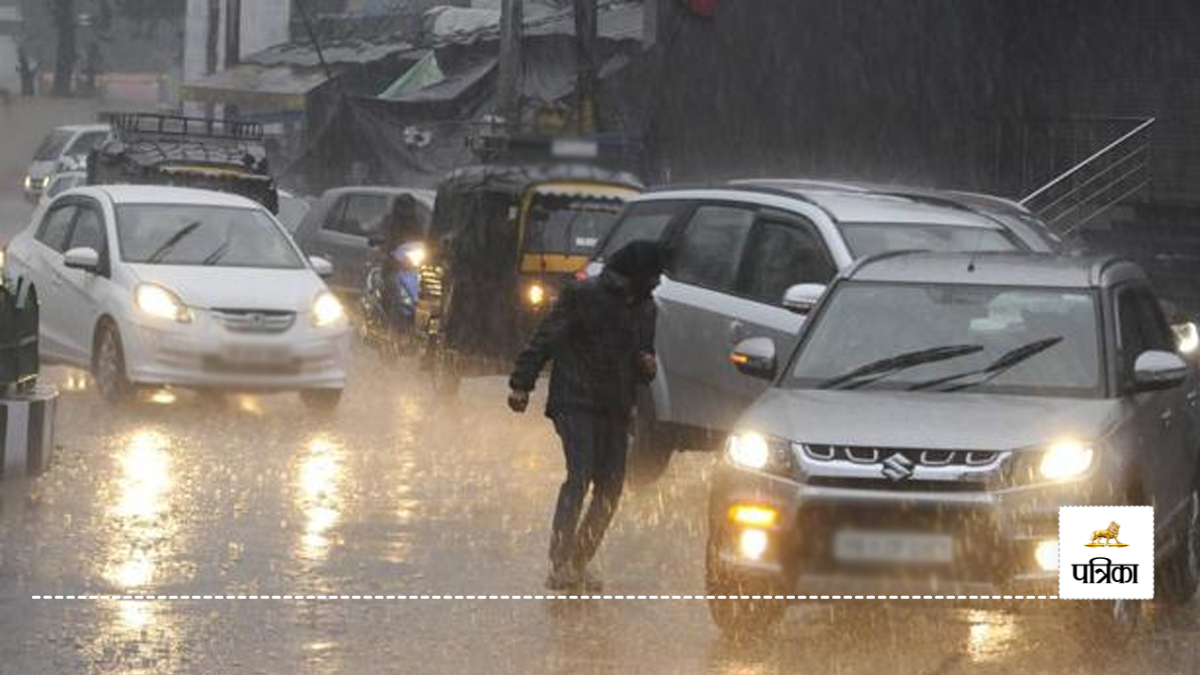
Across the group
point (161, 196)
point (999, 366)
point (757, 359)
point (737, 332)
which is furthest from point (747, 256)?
point (161, 196)

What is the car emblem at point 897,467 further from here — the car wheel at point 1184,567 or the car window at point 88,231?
the car window at point 88,231

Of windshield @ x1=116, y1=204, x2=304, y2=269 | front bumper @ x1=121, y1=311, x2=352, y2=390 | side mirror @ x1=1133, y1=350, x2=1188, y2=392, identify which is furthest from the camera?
windshield @ x1=116, y1=204, x2=304, y2=269

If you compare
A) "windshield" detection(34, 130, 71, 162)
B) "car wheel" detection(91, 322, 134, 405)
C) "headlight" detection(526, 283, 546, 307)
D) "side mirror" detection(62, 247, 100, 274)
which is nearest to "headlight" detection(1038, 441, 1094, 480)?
"headlight" detection(526, 283, 546, 307)

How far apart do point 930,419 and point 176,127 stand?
2531 cm

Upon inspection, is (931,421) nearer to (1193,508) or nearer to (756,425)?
(756,425)

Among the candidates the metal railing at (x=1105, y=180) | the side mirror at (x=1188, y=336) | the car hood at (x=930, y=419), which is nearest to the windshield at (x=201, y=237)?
the side mirror at (x=1188, y=336)

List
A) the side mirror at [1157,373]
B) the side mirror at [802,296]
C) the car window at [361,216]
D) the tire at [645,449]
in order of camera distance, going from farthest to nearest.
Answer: the car window at [361,216]
the tire at [645,449]
the side mirror at [802,296]
the side mirror at [1157,373]

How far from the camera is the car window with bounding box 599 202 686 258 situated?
15320 millimetres

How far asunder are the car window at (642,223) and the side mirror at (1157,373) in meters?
5.32

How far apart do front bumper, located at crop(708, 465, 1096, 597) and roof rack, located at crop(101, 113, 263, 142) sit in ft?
77.7

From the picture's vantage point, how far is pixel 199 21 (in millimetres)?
67125

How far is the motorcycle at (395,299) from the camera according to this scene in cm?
2292

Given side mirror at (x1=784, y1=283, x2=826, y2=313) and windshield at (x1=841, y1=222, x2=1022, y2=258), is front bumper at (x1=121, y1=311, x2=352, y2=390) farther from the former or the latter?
side mirror at (x1=784, y1=283, x2=826, y2=313)

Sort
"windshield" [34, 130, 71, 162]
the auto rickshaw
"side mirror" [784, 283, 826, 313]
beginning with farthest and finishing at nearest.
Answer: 1. "windshield" [34, 130, 71, 162]
2. the auto rickshaw
3. "side mirror" [784, 283, 826, 313]
